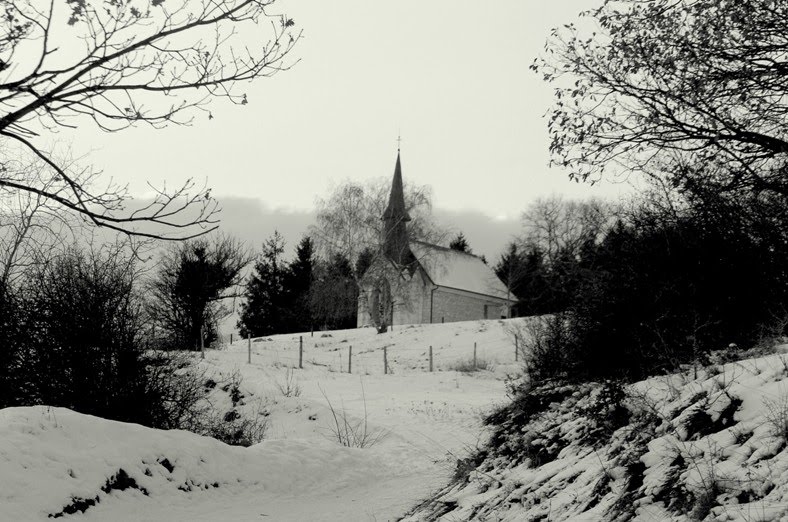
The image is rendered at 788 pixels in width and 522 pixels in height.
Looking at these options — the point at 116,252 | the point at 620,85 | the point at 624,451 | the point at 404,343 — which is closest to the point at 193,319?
the point at 404,343

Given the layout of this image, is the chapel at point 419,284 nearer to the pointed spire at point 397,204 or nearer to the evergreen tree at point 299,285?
the pointed spire at point 397,204

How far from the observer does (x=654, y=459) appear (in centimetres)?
428

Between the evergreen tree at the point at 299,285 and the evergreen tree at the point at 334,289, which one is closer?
the evergreen tree at the point at 334,289

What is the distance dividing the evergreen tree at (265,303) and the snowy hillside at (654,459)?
47.7 metres

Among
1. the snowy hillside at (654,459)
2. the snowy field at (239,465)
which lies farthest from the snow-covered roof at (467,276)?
the snowy hillside at (654,459)

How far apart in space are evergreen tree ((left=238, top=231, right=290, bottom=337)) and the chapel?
22.0ft

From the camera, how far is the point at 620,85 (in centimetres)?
808

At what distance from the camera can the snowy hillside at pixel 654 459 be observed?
3508 mm

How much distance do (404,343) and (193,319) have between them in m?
11.0

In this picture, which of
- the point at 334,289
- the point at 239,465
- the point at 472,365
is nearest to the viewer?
the point at 239,465

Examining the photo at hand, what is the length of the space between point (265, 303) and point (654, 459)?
51.2 meters

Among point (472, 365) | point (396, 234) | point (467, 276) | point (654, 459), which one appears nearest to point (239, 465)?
point (654, 459)

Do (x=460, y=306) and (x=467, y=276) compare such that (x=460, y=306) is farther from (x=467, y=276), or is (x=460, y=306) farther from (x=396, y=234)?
(x=396, y=234)

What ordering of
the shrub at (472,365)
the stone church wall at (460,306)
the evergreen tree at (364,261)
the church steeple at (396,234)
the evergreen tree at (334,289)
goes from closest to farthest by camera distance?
the shrub at (472,365) → the evergreen tree at (364,261) → the evergreen tree at (334,289) → the church steeple at (396,234) → the stone church wall at (460,306)
